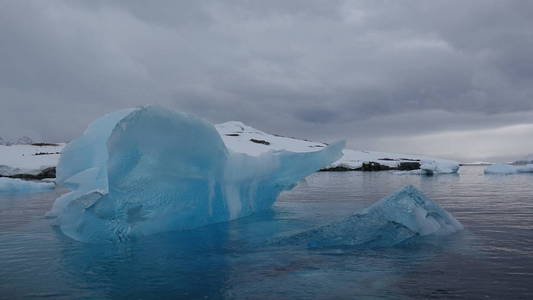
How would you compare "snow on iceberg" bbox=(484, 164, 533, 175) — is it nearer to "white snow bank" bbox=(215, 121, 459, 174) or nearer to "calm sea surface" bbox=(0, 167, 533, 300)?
"white snow bank" bbox=(215, 121, 459, 174)

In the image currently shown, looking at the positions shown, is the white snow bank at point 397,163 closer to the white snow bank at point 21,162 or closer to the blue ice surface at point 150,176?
the blue ice surface at point 150,176

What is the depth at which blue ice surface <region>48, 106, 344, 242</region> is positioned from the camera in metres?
7.59

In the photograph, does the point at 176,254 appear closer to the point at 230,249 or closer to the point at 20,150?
the point at 230,249

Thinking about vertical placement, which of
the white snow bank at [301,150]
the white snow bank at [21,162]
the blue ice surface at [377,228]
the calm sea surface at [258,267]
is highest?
the white snow bank at [301,150]

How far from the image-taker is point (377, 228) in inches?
272

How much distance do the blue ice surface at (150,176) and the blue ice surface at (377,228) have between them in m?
2.80

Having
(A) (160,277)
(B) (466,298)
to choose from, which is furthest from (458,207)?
(A) (160,277)

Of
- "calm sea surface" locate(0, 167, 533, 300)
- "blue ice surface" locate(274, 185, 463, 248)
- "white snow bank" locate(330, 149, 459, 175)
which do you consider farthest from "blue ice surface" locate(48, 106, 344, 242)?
"white snow bank" locate(330, 149, 459, 175)

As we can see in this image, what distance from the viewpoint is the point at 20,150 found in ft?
147

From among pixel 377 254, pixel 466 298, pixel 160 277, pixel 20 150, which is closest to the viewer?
pixel 466 298

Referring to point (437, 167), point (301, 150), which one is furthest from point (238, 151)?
point (437, 167)

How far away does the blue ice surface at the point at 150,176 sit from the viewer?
7.59 m

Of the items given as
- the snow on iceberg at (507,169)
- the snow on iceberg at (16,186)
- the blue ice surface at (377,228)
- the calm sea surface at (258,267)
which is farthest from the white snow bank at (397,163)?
the blue ice surface at (377,228)

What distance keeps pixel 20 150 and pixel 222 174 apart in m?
42.8
